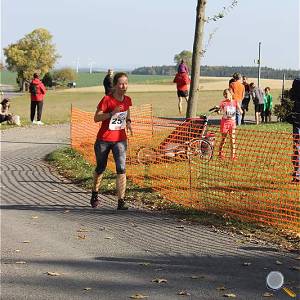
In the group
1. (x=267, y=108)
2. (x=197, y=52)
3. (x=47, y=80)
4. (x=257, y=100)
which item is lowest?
(x=267, y=108)

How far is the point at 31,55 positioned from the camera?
9831 cm

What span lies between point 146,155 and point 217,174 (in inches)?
79.5

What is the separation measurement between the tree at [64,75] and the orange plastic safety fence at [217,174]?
3947 inches

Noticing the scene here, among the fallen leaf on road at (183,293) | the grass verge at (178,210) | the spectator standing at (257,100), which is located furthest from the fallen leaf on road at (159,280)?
the spectator standing at (257,100)

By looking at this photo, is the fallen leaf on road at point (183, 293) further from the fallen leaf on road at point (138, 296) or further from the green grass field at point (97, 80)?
the green grass field at point (97, 80)

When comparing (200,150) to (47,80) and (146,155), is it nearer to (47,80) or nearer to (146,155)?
(146,155)

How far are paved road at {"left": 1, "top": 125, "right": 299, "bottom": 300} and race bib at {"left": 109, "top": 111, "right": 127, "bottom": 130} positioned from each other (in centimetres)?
115

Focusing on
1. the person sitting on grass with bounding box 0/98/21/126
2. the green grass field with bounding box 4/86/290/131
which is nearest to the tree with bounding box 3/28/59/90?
the green grass field with bounding box 4/86/290/131

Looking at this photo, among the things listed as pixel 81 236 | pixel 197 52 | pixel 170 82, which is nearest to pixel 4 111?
pixel 197 52

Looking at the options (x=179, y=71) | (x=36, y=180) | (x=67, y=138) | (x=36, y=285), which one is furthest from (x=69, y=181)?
(x=179, y=71)

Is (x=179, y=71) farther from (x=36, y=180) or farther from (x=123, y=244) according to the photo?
(x=123, y=244)

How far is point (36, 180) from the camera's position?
12523 mm

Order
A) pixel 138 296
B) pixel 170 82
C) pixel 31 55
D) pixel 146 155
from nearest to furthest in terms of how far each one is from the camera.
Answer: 1. pixel 138 296
2. pixel 146 155
3. pixel 31 55
4. pixel 170 82

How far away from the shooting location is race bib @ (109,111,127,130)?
9133 mm
